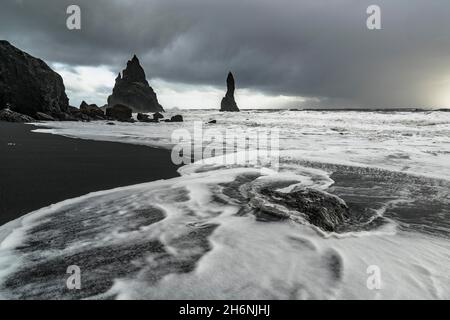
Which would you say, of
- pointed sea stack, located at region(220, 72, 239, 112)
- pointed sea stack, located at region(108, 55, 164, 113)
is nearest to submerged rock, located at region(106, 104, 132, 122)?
pointed sea stack, located at region(220, 72, 239, 112)

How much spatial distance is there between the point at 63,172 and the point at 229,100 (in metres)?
89.6

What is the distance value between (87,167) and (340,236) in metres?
5.21

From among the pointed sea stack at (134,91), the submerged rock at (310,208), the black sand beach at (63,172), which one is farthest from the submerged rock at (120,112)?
the pointed sea stack at (134,91)

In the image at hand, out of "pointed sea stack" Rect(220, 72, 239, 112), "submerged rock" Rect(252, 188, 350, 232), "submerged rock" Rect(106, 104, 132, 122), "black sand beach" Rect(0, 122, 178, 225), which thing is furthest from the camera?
"pointed sea stack" Rect(220, 72, 239, 112)

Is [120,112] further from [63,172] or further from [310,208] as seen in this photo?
[310,208]

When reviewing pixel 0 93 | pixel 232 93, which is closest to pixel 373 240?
pixel 0 93

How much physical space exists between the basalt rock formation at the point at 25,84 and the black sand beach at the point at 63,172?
25073 mm

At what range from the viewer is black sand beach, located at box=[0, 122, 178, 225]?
14.3 ft

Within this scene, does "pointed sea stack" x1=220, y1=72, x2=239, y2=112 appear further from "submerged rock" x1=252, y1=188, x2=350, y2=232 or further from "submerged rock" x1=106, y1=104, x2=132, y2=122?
"submerged rock" x1=252, y1=188, x2=350, y2=232

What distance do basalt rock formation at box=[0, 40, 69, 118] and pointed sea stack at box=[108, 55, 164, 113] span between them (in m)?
72.2

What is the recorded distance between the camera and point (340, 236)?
10.8 ft

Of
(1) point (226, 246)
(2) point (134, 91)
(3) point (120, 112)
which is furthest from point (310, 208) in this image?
(2) point (134, 91)

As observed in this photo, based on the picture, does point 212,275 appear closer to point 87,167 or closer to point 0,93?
point 87,167

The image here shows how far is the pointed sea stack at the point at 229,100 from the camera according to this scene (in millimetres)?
92750
